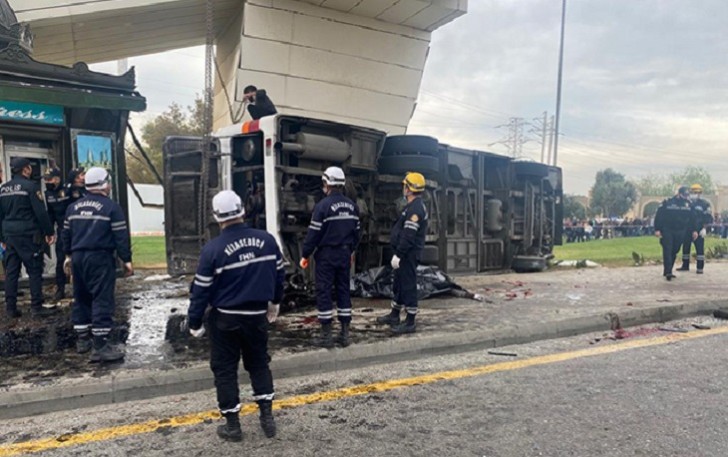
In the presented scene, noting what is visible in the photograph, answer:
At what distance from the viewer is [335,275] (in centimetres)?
563

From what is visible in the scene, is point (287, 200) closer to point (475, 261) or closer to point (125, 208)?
point (125, 208)

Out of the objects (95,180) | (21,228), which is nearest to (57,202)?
(21,228)

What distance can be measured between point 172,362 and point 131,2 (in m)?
7.26

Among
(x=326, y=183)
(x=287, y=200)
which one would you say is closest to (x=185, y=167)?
(x=287, y=200)

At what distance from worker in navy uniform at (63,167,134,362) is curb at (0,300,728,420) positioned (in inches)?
24.8

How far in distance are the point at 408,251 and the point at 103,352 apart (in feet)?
10.5

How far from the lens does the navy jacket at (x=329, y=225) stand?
5477 mm

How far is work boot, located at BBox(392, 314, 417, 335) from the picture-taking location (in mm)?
5863

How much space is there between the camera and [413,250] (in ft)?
19.9

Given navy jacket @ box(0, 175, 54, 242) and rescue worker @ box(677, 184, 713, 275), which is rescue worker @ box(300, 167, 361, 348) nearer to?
navy jacket @ box(0, 175, 54, 242)

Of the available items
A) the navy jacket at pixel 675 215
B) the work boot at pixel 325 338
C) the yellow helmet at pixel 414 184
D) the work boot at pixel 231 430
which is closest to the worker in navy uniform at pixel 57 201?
the work boot at pixel 325 338

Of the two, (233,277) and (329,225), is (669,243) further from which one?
(233,277)

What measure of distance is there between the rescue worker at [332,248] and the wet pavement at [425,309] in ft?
1.12

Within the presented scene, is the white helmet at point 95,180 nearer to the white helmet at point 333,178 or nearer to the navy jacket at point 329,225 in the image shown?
the navy jacket at point 329,225
